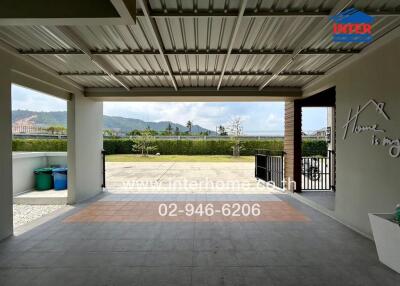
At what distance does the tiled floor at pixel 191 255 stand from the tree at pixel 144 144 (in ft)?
58.8

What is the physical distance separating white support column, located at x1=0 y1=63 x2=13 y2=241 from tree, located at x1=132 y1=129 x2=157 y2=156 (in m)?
18.1

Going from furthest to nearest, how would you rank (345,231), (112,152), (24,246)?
(112,152) < (345,231) < (24,246)

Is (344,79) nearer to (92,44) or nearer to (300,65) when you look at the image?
(300,65)

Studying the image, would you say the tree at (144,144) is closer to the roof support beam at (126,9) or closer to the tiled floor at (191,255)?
the tiled floor at (191,255)

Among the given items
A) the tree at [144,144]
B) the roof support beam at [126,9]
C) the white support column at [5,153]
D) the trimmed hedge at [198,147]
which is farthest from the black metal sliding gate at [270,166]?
the tree at [144,144]

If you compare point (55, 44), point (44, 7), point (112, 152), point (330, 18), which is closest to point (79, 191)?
point (55, 44)

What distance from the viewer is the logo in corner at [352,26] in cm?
292

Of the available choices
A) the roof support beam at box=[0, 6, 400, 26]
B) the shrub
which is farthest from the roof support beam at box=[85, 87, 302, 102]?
the shrub

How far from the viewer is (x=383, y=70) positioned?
12.0 ft

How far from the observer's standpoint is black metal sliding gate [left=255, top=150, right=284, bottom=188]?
824 cm

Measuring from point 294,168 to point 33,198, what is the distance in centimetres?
752

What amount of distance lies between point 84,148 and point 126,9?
5.34 metres

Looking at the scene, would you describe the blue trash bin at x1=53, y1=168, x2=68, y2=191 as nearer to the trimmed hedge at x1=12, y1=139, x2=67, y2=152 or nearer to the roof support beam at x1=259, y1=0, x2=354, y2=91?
the roof support beam at x1=259, y1=0, x2=354, y2=91

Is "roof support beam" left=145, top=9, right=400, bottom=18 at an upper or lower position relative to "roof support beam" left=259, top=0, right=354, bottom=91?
upper
